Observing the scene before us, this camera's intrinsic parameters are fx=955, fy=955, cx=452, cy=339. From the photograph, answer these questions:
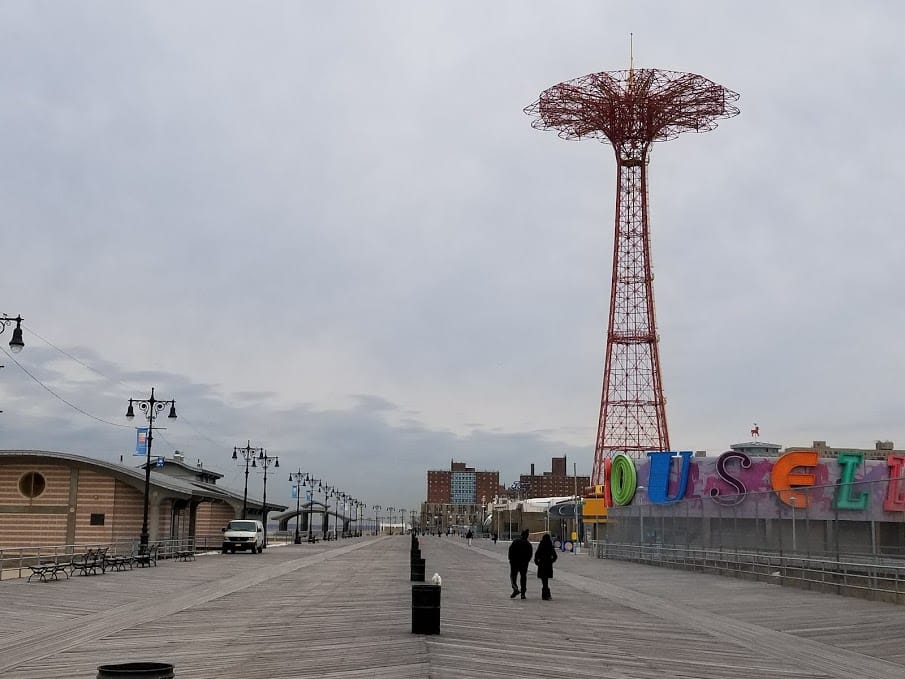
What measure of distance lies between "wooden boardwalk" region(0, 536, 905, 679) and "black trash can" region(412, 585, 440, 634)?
0.31 metres

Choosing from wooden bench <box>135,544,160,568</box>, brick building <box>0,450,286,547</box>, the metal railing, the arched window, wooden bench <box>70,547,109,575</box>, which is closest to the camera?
the metal railing

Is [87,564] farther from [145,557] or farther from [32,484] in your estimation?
[32,484]

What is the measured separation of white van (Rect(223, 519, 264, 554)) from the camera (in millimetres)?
54719

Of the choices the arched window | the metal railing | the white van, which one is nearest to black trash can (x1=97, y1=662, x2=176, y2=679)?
the metal railing

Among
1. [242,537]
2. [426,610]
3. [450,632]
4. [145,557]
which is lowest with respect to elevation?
[242,537]

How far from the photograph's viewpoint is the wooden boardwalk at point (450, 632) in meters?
12.6

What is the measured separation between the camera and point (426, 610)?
15500 mm

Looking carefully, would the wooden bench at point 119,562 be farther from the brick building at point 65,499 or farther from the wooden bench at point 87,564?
the brick building at point 65,499

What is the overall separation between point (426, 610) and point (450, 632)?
0.78m

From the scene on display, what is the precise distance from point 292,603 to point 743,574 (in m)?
17.2

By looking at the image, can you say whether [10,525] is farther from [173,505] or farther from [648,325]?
[648,325]

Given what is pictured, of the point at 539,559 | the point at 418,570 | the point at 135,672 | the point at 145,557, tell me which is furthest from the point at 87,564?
the point at 135,672

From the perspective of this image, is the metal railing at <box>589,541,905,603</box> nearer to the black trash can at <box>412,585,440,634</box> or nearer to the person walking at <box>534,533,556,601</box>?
the person walking at <box>534,533,556,601</box>

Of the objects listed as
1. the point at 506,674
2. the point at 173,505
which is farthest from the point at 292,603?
the point at 173,505
